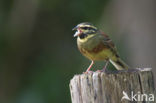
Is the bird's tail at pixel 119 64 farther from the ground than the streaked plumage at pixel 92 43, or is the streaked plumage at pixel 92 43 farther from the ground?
the streaked plumage at pixel 92 43

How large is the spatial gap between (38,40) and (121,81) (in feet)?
26.8

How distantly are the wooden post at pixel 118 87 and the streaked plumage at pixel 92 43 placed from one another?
4.56ft

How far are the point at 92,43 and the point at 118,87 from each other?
163 centimetres

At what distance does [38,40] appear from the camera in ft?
41.9

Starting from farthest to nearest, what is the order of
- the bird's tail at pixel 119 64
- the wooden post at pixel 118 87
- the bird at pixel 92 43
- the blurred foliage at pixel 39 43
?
the blurred foliage at pixel 39 43 < the bird's tail at pixel 119 64 < the bird at pixel 92 43 < the wooden post at pixel 118 87

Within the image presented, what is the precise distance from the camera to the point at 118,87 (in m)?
4.74

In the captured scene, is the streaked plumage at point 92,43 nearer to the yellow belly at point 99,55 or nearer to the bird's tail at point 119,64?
the yellow belly at point 99,55

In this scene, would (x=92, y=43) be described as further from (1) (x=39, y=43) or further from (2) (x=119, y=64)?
(1) (x=39, y=43)

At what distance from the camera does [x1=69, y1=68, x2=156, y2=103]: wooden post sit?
15.5 ft

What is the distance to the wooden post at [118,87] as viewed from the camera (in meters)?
4.72

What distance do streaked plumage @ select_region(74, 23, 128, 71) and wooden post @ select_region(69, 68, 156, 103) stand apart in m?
1.39

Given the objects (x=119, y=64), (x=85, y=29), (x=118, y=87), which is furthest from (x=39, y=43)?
(x=118, y=87)

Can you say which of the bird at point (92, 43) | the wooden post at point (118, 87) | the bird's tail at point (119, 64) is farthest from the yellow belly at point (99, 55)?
the wooden post at point (118, 87)

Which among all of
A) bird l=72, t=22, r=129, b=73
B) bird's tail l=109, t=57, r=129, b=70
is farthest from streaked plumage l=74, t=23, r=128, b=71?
bird's tail l=109, t=57, r=129, b=70
